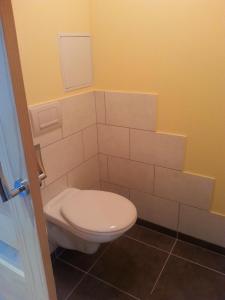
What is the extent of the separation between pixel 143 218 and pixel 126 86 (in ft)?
3.39

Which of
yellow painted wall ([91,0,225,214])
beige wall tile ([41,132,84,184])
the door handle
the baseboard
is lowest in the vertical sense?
the baseboard

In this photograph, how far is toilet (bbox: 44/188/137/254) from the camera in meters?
1.32

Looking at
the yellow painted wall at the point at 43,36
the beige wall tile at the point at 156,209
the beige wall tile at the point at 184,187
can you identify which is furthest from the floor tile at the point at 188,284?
the yellow painted wall at the point at 43,36

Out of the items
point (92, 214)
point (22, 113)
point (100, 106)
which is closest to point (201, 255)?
point (92, 214)

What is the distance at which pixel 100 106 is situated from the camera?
178 cm

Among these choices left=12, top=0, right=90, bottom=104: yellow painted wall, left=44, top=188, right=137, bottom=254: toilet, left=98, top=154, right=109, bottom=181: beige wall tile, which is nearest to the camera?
left=12, top=0, right=90, bottom=104: yellow painted wall

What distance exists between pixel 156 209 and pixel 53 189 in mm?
790

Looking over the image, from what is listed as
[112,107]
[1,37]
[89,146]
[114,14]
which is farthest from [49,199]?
[114,14]

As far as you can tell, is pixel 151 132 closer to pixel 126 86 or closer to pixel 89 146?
pixel 126 86

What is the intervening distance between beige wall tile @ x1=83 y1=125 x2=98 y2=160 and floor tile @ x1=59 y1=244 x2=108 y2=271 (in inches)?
26.8

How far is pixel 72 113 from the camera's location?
1604mm

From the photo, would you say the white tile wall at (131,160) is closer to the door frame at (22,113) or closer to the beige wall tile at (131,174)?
the beige wall tile at (131,174)

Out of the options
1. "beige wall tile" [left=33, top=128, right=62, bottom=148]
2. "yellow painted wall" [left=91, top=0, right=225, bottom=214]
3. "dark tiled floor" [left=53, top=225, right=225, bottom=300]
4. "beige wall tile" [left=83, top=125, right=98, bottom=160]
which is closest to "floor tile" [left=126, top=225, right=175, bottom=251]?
"dark tiled floor" [left=53, top=225, right=225, bottom=300]

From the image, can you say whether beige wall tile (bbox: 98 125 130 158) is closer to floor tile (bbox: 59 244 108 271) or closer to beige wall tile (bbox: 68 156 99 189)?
beige wall tile (bbox: 68 156 99 189)
